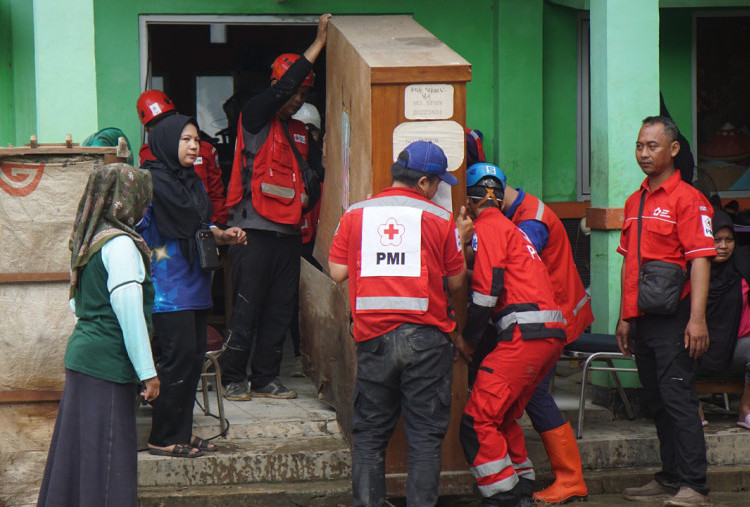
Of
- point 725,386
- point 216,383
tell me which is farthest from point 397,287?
point 725,386

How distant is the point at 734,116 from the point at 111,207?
6.04m

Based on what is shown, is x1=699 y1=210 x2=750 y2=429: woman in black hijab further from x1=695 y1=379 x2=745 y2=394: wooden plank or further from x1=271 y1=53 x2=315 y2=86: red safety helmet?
x1=271 y1=53 x2=315 y2=86: red safety helmet

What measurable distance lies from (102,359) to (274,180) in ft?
7.55

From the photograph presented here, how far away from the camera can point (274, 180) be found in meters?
6.45

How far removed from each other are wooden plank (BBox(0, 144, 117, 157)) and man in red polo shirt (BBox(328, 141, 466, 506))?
137cm

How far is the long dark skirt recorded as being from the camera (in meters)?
4.41

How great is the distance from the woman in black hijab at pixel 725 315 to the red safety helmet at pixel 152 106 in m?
3.69

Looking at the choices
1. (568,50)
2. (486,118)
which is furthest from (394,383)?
(568,50)

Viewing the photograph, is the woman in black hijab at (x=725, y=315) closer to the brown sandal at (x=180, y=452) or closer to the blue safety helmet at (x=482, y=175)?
the blue safety helmet at (x=482, y=175)

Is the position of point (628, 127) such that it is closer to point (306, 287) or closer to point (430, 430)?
point (306, 287)

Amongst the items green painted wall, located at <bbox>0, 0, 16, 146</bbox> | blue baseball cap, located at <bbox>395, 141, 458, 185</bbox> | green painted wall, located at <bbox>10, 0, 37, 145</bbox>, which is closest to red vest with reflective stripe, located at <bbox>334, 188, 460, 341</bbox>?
blue baseball cap, located at <bbox>395, 141, 458, 185</bbox>

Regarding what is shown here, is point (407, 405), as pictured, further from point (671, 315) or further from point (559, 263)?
point (671, 315)

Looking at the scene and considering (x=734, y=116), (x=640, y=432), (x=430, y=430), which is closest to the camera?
(x=430, y=430)

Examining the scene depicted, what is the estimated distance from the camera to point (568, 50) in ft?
26.5
